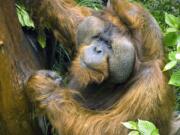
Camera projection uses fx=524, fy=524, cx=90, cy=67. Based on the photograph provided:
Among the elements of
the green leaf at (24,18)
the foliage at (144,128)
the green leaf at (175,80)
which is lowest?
the foliage at (144,128)

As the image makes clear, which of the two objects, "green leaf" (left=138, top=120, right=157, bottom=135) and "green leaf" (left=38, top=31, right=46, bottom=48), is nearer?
"green leaf" (left=138, top=120, right=157, bottom=135)

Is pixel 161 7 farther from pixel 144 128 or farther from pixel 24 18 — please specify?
pixel 144 128

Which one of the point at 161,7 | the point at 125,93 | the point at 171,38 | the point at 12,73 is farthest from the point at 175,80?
the point at 161,7

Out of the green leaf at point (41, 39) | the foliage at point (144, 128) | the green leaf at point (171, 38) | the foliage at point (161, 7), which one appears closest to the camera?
the foliage at point (144, 128)

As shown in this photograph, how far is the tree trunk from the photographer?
286 cm

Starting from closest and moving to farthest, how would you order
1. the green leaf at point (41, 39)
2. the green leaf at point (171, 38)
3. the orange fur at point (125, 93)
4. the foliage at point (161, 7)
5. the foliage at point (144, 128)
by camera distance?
1. the foliage at point (144, 128)
2. the green leaf at point (171, 38)
3. the orange fur at point (125, 93)
4. the green leaf at point (41, 39)
5. the foliage at point (161, 7)

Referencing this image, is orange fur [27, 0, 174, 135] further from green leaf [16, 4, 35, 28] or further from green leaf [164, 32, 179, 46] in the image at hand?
green leaf [16, 4, 35, 28]

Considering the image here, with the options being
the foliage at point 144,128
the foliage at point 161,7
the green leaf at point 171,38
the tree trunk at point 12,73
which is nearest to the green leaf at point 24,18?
the tree trunk at point 12,73

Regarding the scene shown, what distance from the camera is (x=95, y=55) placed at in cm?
303

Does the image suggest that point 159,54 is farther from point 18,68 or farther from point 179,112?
point 179,112

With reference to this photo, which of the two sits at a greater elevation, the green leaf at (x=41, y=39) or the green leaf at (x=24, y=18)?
the green leaf at (x=24, y=18)

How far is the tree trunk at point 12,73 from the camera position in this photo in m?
2.86

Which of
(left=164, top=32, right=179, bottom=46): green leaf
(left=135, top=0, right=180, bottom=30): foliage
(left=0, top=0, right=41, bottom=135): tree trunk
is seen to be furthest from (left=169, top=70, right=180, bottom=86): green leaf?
(left=135, top=0, right=180, bottom=30): foliage

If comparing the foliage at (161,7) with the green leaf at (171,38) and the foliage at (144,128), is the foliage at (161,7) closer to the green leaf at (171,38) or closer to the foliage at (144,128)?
the green leaf at (171,38)
